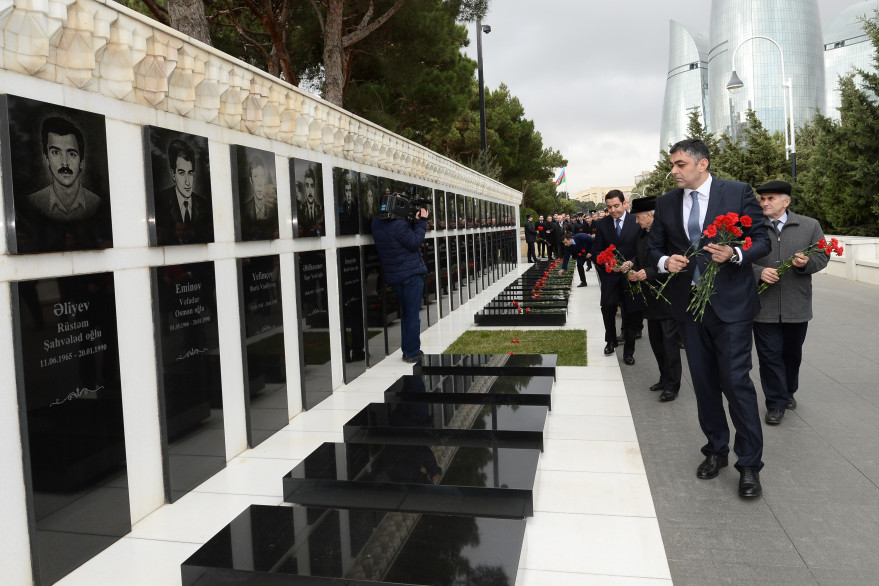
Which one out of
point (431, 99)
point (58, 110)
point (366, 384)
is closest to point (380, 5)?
point (431, 99)

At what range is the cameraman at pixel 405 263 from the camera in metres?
8.02

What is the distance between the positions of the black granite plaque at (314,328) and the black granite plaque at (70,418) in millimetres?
2504

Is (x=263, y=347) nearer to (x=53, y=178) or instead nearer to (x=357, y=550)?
(x=53, y=178)

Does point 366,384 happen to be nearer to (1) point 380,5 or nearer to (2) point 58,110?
(2) point 58,110

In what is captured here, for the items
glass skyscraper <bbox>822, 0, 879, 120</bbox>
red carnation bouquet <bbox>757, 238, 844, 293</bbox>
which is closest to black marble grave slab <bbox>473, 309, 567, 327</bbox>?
red carnation bouquet <bbox>757, 238, 844, 293</bbox>

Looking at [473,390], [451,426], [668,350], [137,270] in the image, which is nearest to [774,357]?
[668,350]

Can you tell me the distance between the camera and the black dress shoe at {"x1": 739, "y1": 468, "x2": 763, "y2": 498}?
3926mm

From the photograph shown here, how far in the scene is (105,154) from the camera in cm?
369

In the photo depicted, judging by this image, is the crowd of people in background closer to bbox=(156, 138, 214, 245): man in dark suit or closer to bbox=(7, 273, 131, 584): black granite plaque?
bbox=(156, 138, 214, 245): man in dark suit

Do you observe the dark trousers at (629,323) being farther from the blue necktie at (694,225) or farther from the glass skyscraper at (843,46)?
the glass skyscraper at (843,46)

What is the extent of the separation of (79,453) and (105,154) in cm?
156

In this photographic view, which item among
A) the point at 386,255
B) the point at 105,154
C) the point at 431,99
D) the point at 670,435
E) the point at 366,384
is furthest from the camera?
the point at 431,99

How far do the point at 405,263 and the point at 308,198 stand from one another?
6.57ft

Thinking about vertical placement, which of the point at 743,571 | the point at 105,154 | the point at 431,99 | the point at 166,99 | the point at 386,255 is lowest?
the point at 743,571
